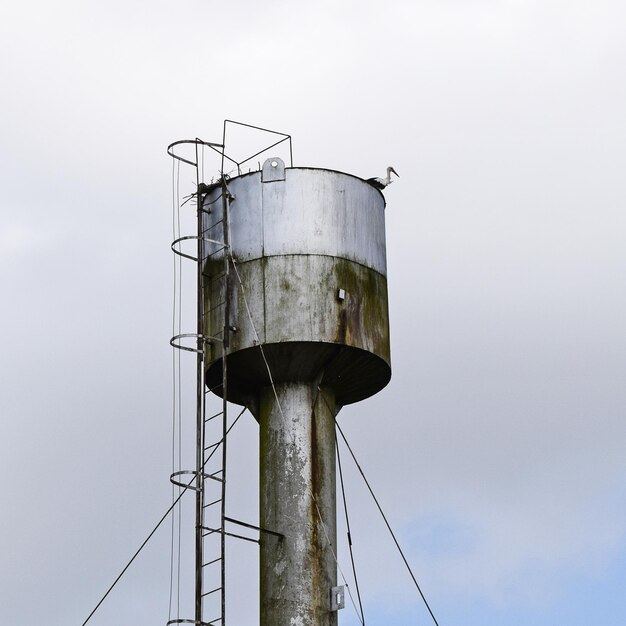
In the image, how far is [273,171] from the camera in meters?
30.5

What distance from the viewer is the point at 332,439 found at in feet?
99.2

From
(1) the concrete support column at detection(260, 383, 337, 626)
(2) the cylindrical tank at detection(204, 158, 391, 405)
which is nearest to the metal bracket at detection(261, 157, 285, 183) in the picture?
(2) the cylindrical tank at detection(204, 158, 391, 405)

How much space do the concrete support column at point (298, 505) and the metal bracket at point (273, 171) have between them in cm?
398

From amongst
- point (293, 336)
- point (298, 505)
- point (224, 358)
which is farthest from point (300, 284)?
point (298, 505)

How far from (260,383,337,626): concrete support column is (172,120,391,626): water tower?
22 millimetres

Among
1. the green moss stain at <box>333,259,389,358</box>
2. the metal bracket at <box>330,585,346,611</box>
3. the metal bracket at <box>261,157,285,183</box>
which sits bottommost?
the metal bracket at <box>330,585,346,611</box>

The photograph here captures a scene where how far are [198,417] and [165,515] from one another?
2.12 m

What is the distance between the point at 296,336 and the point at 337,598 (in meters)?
4.82

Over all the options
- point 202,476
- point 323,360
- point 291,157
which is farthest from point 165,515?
point 291,157

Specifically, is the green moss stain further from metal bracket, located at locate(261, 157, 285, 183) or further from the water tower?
metal bracket, located at locate(261, 157, 285, 183)

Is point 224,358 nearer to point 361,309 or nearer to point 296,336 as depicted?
point 296,336

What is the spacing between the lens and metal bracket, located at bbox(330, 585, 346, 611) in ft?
94.4

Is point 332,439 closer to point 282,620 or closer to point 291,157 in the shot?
point 282,620

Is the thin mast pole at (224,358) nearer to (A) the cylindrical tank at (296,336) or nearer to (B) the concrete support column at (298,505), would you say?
(A) the cylindrical tank at (296,336)
